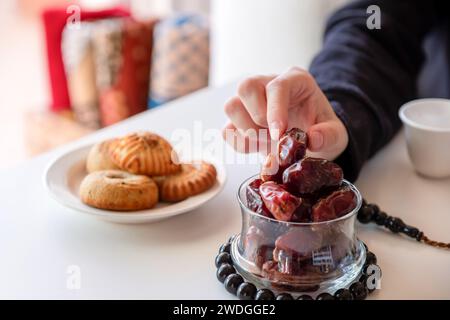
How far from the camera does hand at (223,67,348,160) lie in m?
0.60

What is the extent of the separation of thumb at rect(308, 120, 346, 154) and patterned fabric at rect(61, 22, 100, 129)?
126 cm

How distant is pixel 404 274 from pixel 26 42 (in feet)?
7.32

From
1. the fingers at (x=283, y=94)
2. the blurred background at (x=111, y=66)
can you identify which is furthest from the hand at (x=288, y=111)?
the blurred background at (x=111, y=66)

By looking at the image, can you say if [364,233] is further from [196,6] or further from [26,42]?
[26,42]

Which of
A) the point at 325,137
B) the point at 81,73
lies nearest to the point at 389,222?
the point at 325,137

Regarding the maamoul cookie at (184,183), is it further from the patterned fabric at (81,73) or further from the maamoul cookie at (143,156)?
the patterned fabric at (81,73)

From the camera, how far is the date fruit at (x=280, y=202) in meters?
0.48

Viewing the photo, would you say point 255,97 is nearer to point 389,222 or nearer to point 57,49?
point 389,222

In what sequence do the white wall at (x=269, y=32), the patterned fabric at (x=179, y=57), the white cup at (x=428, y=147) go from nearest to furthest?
1. the white cup at (x=428, y=147)
2. the white wall at (x=269, y=32)
3. the patterned fabric at (x=179, y=57)

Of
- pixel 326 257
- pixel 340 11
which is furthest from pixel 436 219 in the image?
pixel 340 11

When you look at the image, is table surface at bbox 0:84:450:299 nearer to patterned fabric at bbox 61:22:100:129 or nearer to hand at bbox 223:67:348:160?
hand at bbox 223:67:348:160

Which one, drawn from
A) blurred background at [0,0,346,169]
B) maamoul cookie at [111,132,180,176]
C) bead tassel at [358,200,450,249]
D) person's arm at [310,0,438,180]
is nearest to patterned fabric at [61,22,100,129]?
blurred background at [0,0,346,169]

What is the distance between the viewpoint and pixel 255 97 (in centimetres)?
65

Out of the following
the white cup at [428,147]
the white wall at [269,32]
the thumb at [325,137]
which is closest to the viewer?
the thumb at [325,137]
